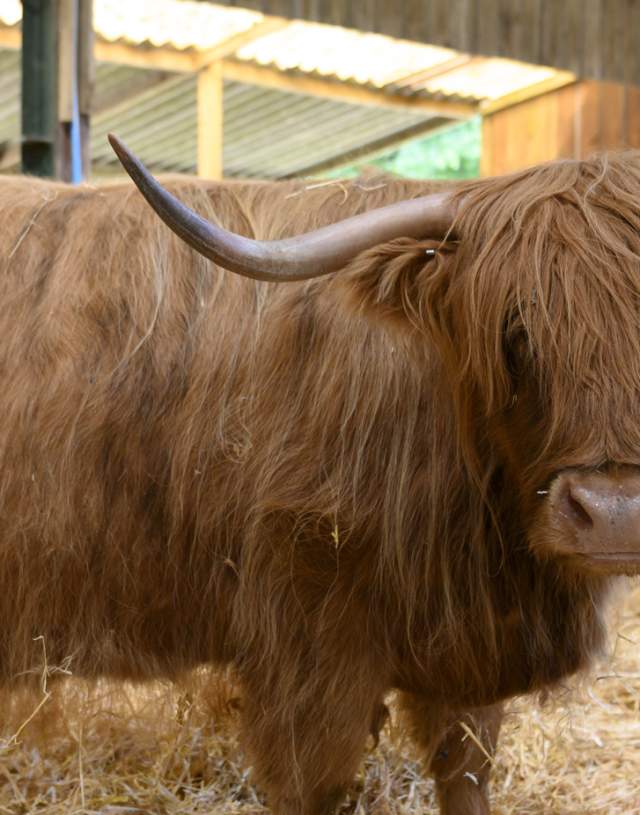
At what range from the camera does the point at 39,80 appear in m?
4.08

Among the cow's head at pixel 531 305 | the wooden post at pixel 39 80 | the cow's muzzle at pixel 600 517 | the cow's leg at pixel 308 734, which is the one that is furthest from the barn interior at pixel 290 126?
the cow's muzzle at pixel 600 517

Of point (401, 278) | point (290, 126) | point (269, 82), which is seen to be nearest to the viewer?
point (401, 278)

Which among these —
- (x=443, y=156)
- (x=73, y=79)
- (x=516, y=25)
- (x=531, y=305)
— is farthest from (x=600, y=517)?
(x=443, y=156)

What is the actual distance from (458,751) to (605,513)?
122 centimetres

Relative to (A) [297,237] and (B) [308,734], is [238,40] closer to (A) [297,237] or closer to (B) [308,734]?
(A) [297,237]

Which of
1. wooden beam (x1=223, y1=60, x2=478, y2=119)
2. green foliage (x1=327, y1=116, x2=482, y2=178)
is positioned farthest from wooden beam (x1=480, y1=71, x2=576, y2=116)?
green foliage (x1=327, y1=116, x2=482, y2=178)

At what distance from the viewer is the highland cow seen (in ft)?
6.96

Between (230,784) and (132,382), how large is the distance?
1.34 metres

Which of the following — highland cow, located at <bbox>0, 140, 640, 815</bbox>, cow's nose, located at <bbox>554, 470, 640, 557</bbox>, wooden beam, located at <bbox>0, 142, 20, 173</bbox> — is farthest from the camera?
wooden beam, located at <bbox>0, 142, 20, 173</bbox>

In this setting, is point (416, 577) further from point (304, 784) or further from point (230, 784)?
point (230, 784)

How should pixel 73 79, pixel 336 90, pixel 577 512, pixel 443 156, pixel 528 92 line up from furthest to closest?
pixel 443 156
pixel 336 90
pixel 528 92
pixel 73 79
pixel 577 512

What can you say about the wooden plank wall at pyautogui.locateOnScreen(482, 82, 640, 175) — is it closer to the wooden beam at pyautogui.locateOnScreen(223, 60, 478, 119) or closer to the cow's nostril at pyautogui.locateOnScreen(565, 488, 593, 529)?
the wooden beam at pyautogui.locateOnScreen(223, 60, 478, 119)

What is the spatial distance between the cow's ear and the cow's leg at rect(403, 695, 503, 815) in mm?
1015

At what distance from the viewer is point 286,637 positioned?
2.43 metres
